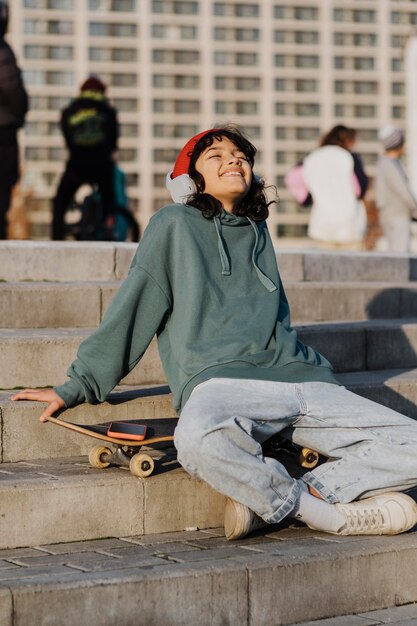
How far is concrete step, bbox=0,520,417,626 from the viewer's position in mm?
3869

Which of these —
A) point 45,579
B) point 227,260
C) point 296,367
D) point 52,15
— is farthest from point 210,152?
point 52,15

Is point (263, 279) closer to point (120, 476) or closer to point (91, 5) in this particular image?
point (120, 476)

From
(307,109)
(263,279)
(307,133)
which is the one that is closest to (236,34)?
(307,109)

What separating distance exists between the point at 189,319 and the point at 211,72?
115117mm

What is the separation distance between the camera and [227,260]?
4922 millimetres

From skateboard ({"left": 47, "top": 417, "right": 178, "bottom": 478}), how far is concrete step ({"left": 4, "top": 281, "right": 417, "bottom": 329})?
5.64ft

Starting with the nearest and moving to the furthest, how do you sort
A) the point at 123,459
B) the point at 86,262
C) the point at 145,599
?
the point at 145,599, the point at 123,459, the point at 86,262

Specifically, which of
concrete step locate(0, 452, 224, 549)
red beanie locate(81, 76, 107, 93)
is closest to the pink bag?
red beanie locate(81, 76, 107, 93)

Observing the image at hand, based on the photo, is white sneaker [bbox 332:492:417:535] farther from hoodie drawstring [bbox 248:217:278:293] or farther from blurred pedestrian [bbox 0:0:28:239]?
blurred pedestrian [bbox 0:0:28:239]

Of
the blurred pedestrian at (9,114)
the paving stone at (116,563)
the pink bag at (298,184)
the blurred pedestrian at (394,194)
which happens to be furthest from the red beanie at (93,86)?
the paving stone at (116,563)

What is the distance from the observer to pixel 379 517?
4.64 meters

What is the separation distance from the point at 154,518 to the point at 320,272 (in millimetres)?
4392

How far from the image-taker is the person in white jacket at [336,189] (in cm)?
1230

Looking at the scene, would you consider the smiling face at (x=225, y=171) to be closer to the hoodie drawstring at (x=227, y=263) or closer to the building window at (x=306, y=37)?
the hoodie drawstring at (x=227, y=263)
